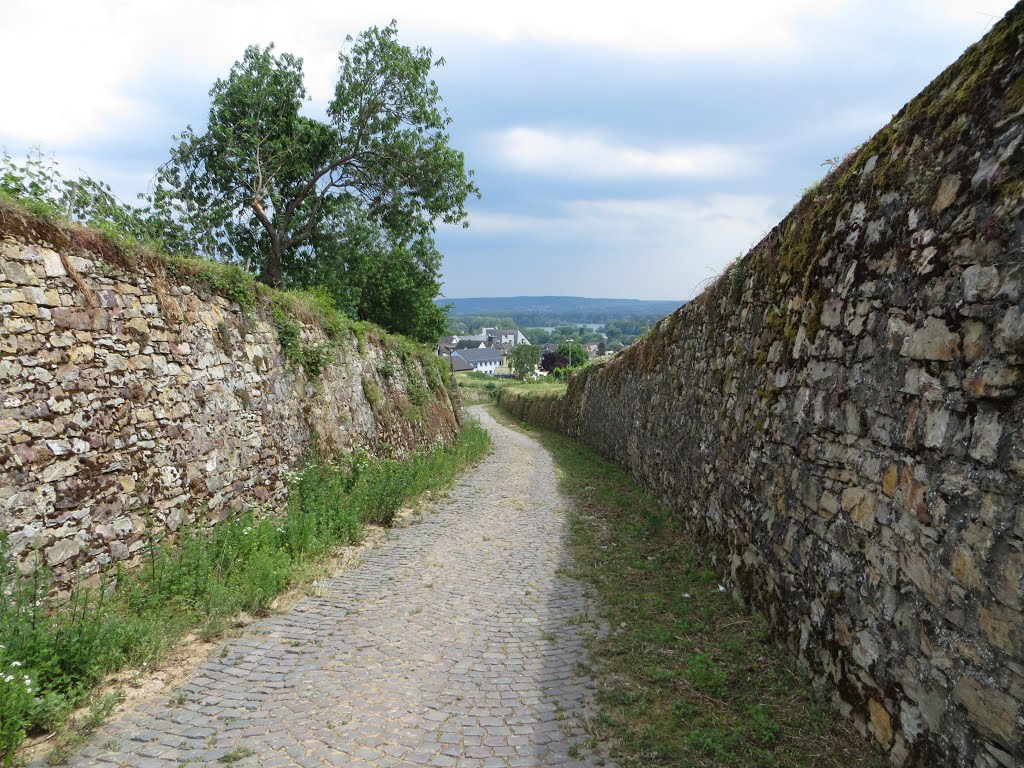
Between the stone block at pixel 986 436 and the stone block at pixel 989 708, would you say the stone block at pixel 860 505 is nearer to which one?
the stone block at pixel 986 436

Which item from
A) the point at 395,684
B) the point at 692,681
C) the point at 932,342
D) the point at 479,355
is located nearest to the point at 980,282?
the point at 932,342

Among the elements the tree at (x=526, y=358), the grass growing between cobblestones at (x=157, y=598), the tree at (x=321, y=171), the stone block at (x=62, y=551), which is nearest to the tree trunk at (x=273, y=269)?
the tree at (x=321, y=171)

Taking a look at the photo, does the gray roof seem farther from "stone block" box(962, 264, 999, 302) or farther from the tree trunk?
"stone block" box(962, 264, 999, 302)

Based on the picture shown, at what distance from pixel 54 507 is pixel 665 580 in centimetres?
576

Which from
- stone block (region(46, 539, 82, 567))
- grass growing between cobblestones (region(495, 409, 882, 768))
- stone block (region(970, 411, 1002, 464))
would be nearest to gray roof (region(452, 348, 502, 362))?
grass growing between cobblestones (region(495, 409, 882, 768))

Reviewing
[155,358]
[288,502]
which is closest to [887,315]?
[155,358]

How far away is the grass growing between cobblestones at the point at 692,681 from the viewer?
3482 millimetres

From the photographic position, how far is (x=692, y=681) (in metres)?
4.31

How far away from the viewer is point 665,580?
21.7 ft

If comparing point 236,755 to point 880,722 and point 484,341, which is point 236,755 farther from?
point 484,341

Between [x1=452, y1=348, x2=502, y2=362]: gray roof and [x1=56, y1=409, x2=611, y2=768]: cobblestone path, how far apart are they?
123843mm

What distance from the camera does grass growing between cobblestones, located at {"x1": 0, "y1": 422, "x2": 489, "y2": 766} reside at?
366 cm

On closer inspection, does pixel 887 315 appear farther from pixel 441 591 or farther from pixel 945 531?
pixel 441 591

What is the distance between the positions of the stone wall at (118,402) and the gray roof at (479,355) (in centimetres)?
12159
